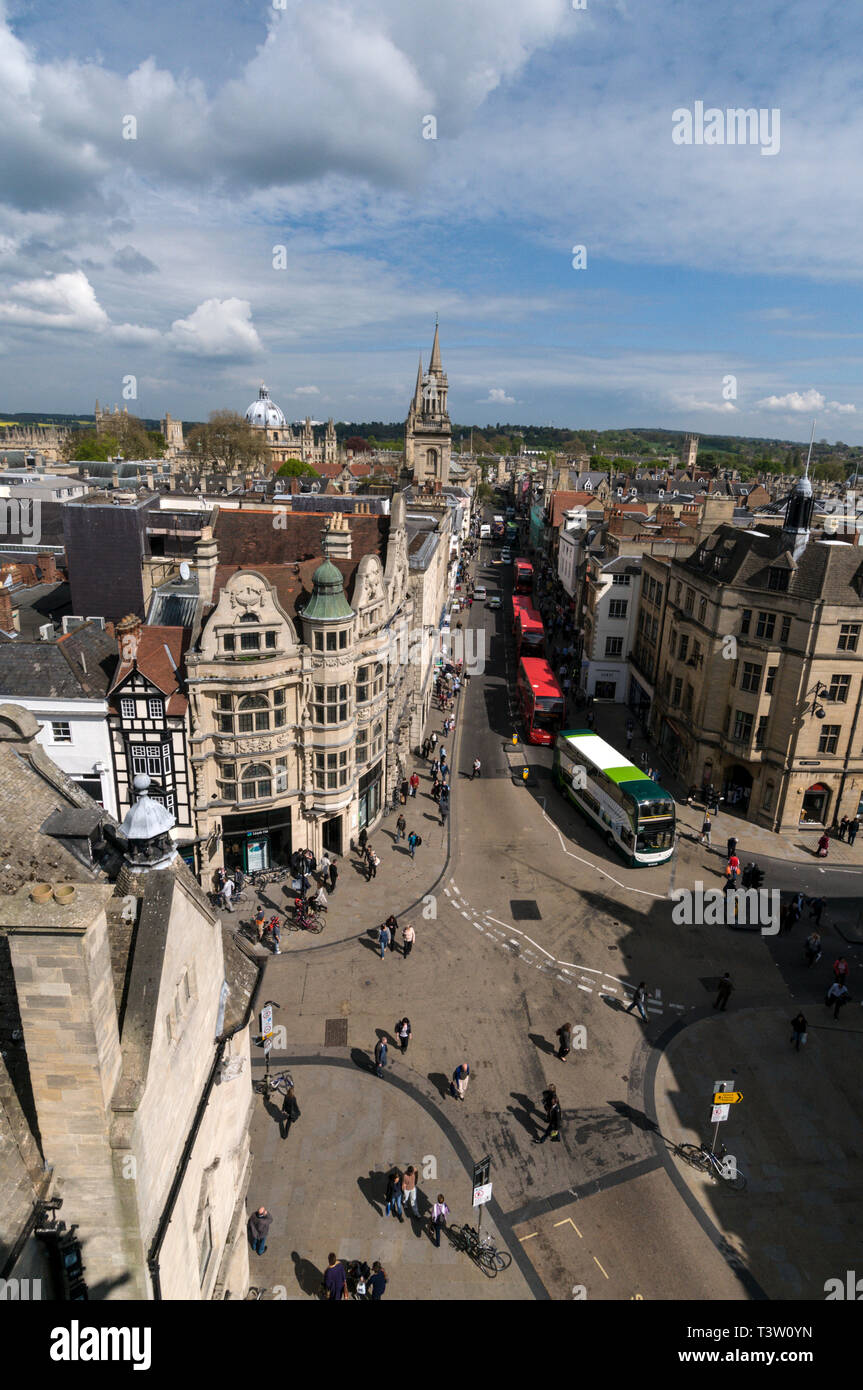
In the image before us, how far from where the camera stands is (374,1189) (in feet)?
68.5

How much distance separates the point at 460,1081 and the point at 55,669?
24007 millimetres

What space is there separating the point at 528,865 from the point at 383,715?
34.5ft

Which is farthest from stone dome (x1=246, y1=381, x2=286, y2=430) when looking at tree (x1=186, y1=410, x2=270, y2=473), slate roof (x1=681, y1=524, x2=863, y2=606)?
slate roof (x1=681, y1=524, x2=863, y2=606)

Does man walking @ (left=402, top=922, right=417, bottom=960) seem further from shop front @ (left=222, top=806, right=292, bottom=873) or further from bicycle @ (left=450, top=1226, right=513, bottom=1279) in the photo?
bicycle @ (left=450, top=1226, right=513, bottom=1279)

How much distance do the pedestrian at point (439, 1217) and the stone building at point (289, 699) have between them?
18757 millimetres

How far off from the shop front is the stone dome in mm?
176408

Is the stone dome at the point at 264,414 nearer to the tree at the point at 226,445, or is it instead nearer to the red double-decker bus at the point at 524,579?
the tree at the point at 226,445

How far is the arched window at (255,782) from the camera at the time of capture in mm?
33844

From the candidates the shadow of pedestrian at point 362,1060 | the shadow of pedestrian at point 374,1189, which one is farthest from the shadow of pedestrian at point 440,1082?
the shadow of pedestrian at point 374,1189

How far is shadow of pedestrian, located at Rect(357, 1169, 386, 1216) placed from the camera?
2044 centimetres

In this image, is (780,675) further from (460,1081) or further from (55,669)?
(55,669)

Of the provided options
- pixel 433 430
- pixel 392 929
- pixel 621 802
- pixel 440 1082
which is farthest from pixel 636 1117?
pixel 433 430

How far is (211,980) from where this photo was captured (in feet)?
45.3

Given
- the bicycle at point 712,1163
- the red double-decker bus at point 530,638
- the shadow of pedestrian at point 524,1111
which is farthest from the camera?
the red double-decker bus at point 530,638
